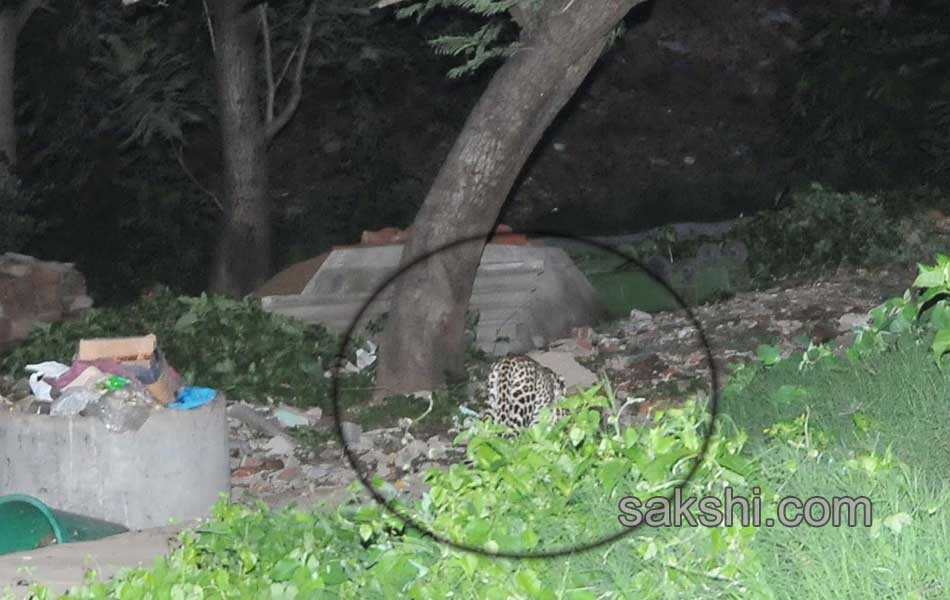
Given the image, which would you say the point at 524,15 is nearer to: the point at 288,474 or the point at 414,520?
the point at 288,474

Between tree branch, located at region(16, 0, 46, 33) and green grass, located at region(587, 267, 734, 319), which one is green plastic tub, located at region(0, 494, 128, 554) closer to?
green grass, located at region(587, 267, 734, 319)

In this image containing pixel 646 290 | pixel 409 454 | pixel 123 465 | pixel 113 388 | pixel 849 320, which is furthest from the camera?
pixel 646 290

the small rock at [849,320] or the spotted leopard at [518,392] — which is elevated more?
the small rock at [849,320]

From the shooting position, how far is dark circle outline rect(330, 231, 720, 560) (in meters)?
4.46

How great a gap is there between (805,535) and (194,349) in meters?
7.03

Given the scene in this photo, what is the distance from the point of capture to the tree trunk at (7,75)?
17.7 meters

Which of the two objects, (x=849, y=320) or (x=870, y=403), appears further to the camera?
(x=849, y=320)

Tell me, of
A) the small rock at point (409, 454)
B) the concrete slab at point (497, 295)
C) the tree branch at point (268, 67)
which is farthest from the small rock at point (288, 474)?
the tree branch at point (268, 67)

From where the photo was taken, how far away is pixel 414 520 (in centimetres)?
464

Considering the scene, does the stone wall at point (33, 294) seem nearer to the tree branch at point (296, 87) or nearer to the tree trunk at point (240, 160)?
the tree trunk at point (240, 160)

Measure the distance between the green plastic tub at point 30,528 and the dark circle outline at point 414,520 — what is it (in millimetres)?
1360

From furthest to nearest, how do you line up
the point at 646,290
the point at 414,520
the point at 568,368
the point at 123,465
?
the point at 646,290 < the point at 568,368 < the point at 123,465 < the point at 414,520

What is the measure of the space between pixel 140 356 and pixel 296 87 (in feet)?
28.1

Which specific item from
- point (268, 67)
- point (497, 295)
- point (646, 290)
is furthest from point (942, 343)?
point (268, 67)
